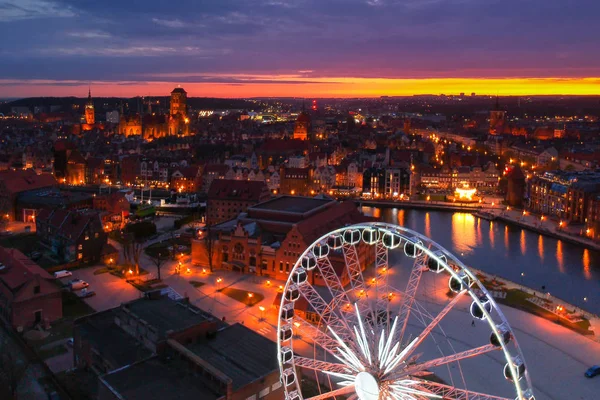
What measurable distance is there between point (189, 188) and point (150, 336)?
23197 mm

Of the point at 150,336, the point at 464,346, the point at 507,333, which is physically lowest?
the point at 464,346

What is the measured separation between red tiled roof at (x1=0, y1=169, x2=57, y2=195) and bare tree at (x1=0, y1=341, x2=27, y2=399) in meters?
14.9

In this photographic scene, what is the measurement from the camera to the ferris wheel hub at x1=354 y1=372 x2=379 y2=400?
21.9 ft

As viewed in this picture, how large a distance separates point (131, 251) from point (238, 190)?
20.1 ft

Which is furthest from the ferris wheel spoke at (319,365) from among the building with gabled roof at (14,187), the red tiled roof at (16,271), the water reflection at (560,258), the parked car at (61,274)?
the building with gabled roof at (14,187)

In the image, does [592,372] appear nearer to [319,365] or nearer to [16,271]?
[319,365]

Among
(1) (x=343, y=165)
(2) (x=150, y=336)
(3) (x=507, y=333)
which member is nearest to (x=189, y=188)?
(1) (x=343, y=165)

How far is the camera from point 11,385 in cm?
935

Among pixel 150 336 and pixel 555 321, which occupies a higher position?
pixel 150 336

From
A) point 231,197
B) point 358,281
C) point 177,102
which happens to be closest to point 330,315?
point 358,281

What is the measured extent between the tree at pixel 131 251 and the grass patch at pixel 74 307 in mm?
2253

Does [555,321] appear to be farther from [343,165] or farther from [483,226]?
[343,165]

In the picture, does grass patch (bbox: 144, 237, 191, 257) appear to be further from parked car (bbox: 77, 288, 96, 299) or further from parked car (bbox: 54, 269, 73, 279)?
parked car (bbox: 77, 288, 96, 299)

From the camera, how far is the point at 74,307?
542 inches
